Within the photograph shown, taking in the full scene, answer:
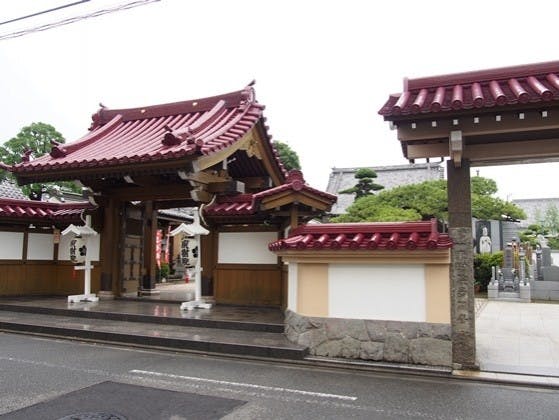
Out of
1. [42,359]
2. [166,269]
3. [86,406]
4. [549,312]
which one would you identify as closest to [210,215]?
[42,359]

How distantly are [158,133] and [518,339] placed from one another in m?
9.75

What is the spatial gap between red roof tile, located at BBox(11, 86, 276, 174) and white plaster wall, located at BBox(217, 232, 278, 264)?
2.29m

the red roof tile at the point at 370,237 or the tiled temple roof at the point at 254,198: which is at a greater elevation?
the tiled temple roof at the point at 254,198

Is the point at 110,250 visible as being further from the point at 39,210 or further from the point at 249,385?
the point at 249,385

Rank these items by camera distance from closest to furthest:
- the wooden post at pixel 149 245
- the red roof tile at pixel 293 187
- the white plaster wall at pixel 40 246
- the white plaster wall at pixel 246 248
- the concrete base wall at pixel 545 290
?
the red roof tile at pixel 293 187, the white plaster wall at pixel 246 248, the white plaster wall at pixel 40 246, the wooden post at pixel 149 245, the concrete base wall at pixel 545 290

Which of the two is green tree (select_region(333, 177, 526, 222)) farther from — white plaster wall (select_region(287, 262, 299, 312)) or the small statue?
white plaster wall (select_region(287, 262, 299, 312))

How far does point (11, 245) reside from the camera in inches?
520

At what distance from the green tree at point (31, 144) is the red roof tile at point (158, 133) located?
6.75 meters

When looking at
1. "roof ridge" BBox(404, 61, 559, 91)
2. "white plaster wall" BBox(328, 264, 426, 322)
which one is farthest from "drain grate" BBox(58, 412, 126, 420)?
"roof ridge" BBox(404, 61, 559, 91)

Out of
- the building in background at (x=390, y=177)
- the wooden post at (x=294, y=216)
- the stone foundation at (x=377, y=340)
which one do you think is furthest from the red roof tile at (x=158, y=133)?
the building in background at (x=390, y=177)

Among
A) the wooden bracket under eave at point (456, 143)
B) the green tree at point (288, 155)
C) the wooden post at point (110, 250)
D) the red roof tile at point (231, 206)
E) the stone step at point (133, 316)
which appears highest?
the green tree at point (288, 155)

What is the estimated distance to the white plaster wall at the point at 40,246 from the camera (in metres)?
13.6

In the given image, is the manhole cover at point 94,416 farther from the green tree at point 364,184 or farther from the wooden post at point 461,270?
the green tree at point 364,184

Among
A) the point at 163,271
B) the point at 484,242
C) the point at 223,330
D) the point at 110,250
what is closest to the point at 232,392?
the point at 223,330
